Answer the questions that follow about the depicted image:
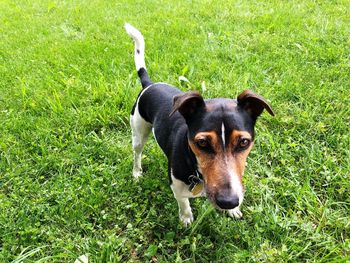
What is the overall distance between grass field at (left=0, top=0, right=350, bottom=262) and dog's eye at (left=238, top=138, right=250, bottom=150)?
952 mm

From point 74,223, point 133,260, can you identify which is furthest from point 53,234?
point 133,260

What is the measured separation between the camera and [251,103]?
250 cm

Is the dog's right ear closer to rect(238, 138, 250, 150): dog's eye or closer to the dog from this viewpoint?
the dog

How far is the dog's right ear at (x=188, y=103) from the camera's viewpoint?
2328mm

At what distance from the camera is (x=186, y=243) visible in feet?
9.88

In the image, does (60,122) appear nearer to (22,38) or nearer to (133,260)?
(133,260)

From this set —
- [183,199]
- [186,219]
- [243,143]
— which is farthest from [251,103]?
[186,219]

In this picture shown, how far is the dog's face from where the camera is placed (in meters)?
2.20

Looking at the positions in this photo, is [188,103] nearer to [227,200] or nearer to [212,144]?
[212,144]

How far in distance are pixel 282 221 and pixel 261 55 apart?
310 cm

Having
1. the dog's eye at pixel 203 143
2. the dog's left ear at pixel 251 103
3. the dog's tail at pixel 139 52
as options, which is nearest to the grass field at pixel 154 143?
the dog's tail at pixel 139 52

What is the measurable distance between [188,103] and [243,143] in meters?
0.48

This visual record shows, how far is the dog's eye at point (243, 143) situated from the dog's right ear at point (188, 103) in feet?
1.23

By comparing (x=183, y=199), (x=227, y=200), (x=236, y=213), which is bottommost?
(x=236, y=213)
